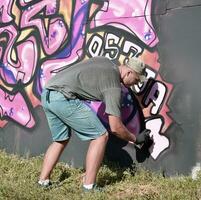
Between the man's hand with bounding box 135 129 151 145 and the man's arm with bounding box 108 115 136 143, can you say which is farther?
the man's hand with bounding box 135 129 151 145

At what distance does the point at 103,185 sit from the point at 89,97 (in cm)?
99

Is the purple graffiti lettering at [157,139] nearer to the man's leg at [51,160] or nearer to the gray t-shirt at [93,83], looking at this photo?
Result: the gray t-shirt at [93,83]

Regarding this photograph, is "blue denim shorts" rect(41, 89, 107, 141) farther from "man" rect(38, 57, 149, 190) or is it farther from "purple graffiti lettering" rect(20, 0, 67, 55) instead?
"purple graffiti lettering" rect(20, 0, 67, 55)

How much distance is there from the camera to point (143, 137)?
6137 mm

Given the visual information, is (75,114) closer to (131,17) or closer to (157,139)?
(157,139)

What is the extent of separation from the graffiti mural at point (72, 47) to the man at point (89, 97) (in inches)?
17.0

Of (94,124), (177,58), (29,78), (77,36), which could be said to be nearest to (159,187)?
(94,124)

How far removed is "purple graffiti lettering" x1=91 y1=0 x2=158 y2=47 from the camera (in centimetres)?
633

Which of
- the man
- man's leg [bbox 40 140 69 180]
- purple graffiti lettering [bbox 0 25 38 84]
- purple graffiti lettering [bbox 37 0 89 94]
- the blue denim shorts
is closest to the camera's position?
the man

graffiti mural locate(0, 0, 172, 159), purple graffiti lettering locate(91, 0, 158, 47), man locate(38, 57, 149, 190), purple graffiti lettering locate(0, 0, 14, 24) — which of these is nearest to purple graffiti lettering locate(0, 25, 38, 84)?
graffiti mural locate(0, 0, 172, 159)

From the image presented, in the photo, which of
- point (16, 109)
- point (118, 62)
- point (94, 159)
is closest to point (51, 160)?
point (94, 159)

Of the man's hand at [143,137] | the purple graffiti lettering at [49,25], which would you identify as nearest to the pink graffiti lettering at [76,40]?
the purple graffiti lettering at [49,25]

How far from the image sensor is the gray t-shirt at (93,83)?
557cm

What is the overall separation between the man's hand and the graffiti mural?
0.07m
